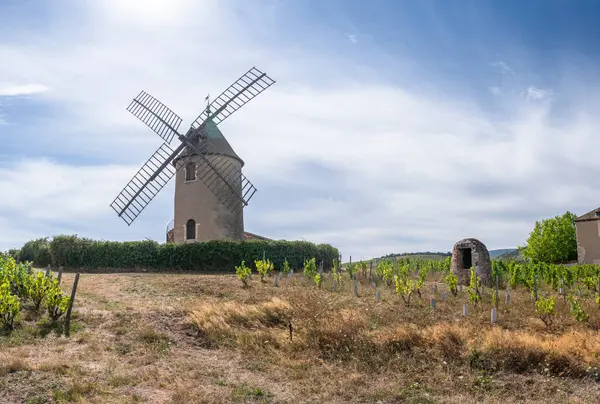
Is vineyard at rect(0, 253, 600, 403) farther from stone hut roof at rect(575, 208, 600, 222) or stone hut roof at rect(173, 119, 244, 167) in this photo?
stone hut roof at rect(575, 208, 600, 222)

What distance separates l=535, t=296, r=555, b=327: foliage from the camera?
13281 millimetres

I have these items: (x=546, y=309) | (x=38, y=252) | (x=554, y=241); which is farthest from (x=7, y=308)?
(x=554, y=241)

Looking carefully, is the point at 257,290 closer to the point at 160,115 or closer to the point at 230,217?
the point at 230,217

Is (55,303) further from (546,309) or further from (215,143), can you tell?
(215,143)

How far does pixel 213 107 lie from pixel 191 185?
4.54 metres

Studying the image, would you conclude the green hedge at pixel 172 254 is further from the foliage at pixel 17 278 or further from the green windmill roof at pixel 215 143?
the foliage at pixel 17 278

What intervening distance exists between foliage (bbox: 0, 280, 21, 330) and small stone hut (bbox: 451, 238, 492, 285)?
15454mm

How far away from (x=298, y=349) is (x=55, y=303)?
6.34 m

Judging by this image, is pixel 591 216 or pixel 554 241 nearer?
pixel 591 216

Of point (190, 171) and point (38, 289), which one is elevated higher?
point (190, 171)

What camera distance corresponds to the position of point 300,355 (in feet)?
37.8

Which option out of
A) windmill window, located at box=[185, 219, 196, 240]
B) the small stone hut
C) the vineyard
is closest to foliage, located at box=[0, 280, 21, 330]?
the vineyard

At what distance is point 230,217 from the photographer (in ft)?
95.2

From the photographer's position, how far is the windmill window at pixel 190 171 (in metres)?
29.0
